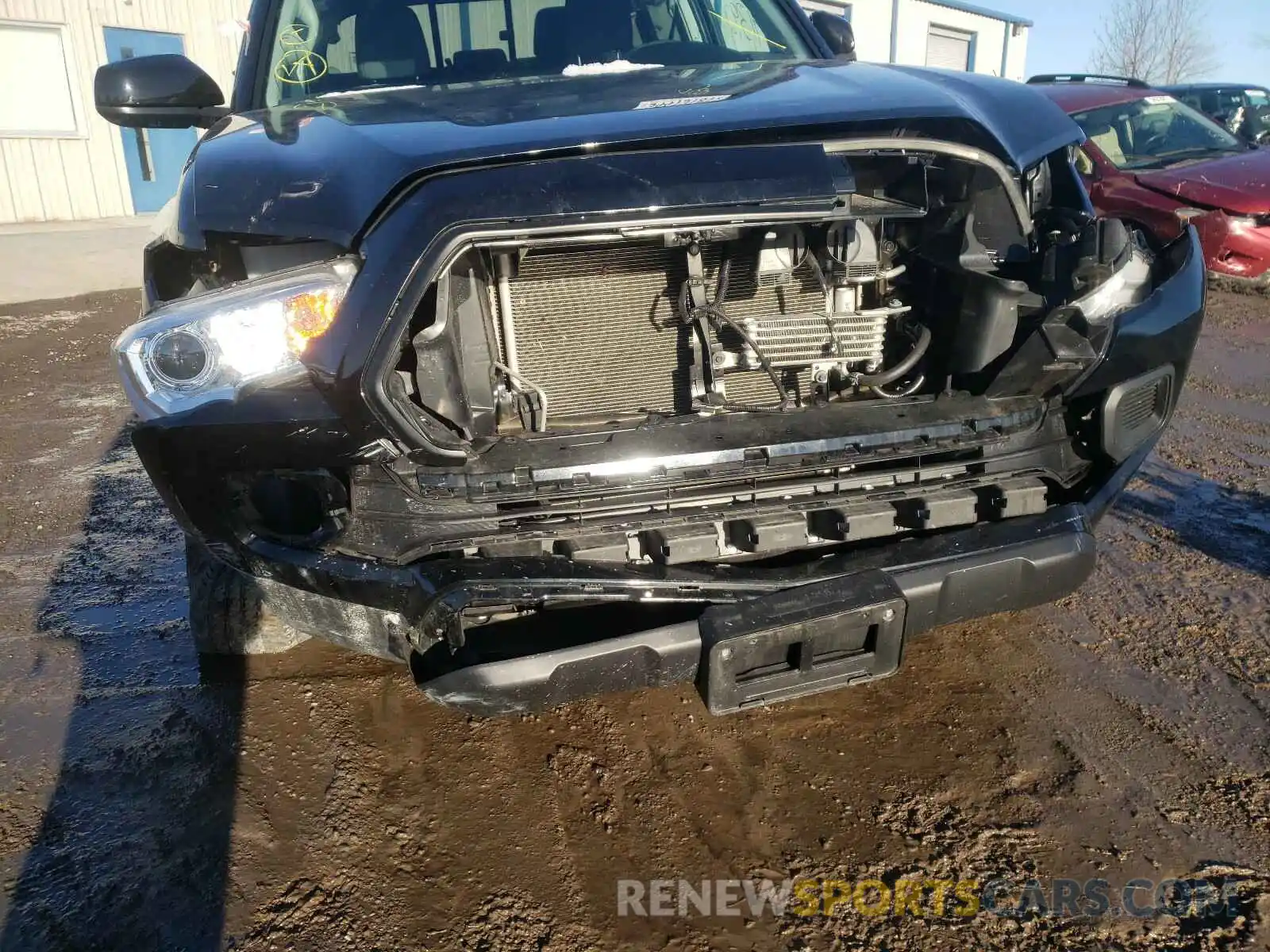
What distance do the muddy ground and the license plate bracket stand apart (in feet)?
1.01

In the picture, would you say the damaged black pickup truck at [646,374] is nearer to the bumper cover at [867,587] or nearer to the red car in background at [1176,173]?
the bumper cover at [867,587]

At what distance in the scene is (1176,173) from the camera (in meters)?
7.54

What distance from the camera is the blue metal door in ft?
42.7

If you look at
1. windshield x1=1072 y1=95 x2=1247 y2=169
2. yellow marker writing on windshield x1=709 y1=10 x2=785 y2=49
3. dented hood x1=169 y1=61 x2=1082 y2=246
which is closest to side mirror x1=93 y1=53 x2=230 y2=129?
dented hood x1=169 y1=61 x2=1082 y2=246

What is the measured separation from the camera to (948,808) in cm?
209

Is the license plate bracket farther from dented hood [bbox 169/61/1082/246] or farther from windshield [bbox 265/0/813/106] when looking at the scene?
windshield [bbox 265/0/813/106]

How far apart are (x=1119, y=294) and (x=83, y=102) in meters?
14.5

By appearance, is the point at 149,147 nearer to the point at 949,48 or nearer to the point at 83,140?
the point at 83,140

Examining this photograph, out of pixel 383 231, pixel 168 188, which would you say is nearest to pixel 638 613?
pixel 383 231

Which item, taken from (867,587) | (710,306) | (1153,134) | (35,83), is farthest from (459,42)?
(35,83)

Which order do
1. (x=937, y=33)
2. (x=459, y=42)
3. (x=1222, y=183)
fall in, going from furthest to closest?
(x=937, y=33) < (x=1222, y=183) < (x=459, y=42)


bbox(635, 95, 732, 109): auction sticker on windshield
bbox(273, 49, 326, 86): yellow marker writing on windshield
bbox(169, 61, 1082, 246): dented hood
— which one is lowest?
bbox(169, 61, 1082, 246): dented hood

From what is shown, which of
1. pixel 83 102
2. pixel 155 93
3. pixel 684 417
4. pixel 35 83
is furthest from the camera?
pixel 83 102

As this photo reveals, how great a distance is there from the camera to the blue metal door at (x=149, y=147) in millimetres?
13016
